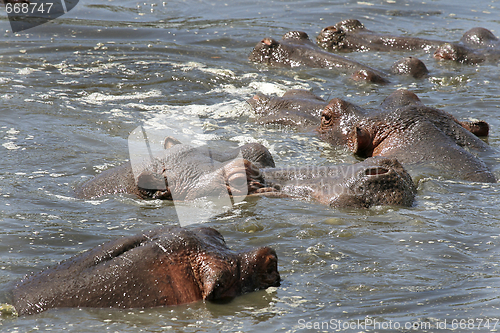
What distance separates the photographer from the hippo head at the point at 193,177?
475cm

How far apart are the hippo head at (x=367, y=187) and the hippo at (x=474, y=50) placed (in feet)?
23.1

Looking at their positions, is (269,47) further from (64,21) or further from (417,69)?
(64,21)

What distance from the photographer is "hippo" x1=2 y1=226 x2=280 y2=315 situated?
302cm

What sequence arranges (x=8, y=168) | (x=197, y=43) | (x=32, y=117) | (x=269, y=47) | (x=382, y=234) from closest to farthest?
1. (x=382, y=234)
2. (x=8, y=168)
3. (x=32, y=117)
4. (x=269, y=47)
5. (x=197, y=43)

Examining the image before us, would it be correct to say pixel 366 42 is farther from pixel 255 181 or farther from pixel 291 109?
pixel 255 181

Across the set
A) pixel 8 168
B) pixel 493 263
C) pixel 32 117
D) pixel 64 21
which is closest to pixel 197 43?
pixel 64 21

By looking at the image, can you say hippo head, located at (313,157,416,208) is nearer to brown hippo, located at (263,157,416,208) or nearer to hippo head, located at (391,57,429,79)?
brown hippo, located at (263,157,416,208)

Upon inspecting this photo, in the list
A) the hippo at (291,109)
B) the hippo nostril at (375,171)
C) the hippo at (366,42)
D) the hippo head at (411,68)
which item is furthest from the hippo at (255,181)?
the hippo at (366,42)

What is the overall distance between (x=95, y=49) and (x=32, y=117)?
379 centimetres

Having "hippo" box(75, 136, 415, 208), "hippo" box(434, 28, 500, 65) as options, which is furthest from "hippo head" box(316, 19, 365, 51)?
"hippo" box(75, 136, 415, 208)

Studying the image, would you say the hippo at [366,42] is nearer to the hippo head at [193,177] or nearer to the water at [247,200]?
the water at [247,200]

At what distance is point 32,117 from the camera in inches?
309

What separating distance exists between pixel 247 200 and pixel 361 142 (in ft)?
6.96

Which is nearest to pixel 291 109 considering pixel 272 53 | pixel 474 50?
pixel 272 53
